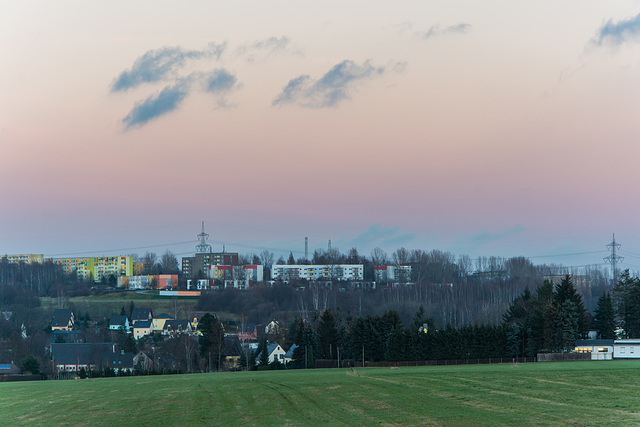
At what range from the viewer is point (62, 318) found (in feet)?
498

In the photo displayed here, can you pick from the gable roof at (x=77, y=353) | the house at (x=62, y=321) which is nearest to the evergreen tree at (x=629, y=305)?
the gable roof at (x=77, y=353)

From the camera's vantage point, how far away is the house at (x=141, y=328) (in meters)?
151

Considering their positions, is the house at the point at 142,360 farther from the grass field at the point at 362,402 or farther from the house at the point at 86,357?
the grass field at the point at 362,402

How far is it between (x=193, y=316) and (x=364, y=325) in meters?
86.8

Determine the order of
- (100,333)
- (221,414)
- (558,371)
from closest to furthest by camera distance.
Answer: (221,414) → (558,371) → (100,333)

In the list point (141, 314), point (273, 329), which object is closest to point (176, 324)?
point (141, 314)

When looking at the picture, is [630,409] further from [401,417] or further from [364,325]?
[364,325]

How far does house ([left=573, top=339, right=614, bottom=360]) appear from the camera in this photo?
251 ft

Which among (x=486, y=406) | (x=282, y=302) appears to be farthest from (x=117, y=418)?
(x=282, y=302)

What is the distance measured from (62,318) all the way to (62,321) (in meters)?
1.16

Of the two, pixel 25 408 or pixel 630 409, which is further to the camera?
pixel 25 408

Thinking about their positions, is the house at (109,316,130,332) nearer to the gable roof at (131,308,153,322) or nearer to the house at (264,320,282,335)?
the gable roof at (131,308,153,322)

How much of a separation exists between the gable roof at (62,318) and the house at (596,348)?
10631 cm

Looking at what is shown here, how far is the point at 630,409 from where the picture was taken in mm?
30641
